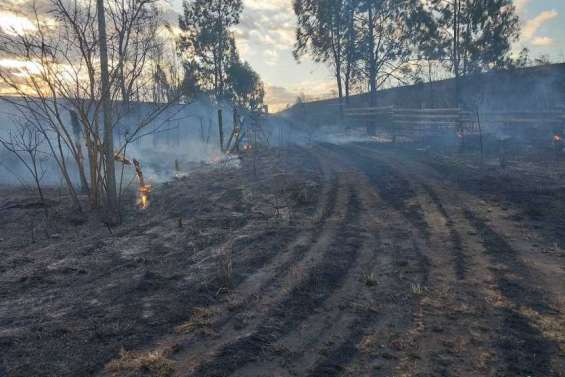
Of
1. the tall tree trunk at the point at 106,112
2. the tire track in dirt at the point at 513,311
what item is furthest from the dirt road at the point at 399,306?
the tall tree trunk at the point at 106,112

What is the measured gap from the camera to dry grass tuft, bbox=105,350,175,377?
377cm

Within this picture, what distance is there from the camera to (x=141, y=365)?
12.7ft

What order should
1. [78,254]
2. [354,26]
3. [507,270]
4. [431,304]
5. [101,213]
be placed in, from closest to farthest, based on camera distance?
[431,304], [507,270], [78,254], [101,213], [354,26]

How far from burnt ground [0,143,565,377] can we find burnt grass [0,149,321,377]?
3cm

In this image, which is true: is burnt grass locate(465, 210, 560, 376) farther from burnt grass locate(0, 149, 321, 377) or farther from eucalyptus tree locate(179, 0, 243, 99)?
eucalyptus tree locate(179, 0, 243, 99)

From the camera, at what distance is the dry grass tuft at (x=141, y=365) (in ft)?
12.4

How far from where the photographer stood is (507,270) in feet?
19.4

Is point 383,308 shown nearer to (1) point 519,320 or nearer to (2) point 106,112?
(1) point 519,320

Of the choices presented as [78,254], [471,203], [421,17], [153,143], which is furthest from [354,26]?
[78,254]

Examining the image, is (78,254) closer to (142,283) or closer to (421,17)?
(142,283)

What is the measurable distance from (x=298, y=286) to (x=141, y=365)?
2.49 meters

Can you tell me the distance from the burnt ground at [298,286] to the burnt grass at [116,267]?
1.3 inches

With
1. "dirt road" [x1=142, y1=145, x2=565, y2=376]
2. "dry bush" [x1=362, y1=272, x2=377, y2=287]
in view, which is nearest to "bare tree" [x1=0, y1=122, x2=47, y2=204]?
"dirt road" [x1=142, y1=145, x2=565, y2=376]

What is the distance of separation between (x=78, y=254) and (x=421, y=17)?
86.8 ft
